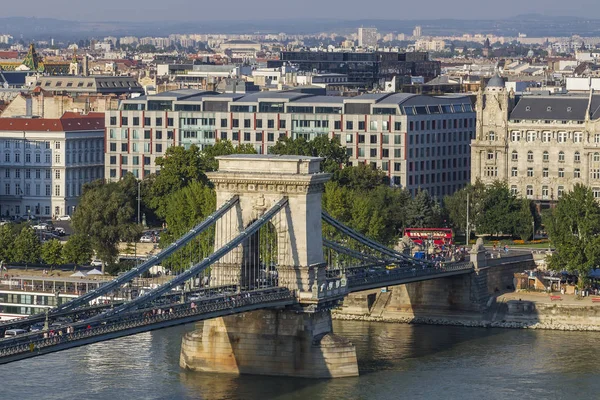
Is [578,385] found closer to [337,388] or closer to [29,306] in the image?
[337,388]

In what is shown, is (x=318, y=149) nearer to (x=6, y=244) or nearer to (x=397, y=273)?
(x=6, y=244)

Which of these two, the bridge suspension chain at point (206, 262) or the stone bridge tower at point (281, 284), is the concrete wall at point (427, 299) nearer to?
the stone bridge tower at point (281, 284)

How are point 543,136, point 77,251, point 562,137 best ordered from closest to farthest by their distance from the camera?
1. point 77,251
2. point 562,137
3. point 543,136

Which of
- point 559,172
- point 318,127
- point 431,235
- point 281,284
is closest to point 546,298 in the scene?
point 431,235

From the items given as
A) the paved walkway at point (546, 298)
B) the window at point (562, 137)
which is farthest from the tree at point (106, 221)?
the window at point (562, 137)

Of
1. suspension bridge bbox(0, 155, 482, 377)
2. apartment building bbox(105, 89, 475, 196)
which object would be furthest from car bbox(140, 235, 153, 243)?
suspension bridge bbox(0, 155, 482, 377)

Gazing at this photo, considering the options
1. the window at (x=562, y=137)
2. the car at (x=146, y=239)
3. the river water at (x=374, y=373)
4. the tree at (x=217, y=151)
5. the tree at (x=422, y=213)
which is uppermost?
the window at (x=562, y=137)
